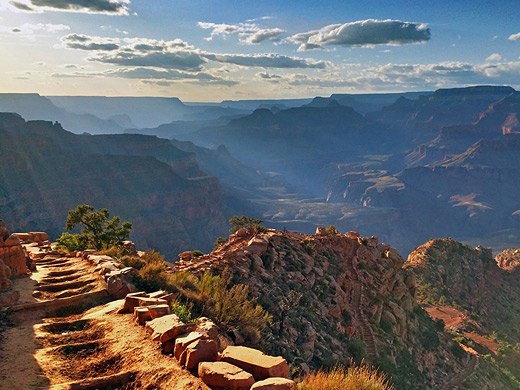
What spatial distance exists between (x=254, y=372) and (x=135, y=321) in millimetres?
3632

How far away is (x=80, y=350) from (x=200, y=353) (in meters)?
2.96

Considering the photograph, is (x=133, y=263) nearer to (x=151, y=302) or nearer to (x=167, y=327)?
(x=151, y=302)

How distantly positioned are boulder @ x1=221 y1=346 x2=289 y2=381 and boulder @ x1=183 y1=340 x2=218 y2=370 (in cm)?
22

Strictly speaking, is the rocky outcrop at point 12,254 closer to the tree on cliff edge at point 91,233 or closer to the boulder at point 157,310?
the tree on cliff edge at point 91,233

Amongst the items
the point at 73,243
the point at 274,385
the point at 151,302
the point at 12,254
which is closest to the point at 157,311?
the point at 151,302

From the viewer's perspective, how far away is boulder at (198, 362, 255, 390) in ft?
19.8

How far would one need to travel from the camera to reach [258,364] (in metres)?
6.56

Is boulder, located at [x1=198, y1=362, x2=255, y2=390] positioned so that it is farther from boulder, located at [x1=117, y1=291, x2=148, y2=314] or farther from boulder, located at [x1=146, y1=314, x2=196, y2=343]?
boulder, located at [x1=117, y1=291, x2=148, y2=314]

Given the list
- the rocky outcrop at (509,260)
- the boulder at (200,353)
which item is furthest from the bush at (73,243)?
the rocky outcrop at (509,260)

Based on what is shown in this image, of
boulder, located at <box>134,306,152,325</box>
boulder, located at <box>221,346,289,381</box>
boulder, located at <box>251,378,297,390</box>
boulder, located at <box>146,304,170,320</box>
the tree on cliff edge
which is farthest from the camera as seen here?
the tree on cliff edge

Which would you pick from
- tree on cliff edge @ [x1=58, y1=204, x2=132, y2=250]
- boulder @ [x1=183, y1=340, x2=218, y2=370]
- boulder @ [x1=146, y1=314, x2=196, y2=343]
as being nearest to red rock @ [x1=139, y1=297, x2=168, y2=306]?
boulder @ [x1=146, y1=314, x2=196, y2=343]

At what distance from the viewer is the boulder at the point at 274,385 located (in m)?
5.77

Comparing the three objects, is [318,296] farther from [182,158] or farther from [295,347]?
[182,158]

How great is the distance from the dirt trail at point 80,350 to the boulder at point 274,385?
890mm
